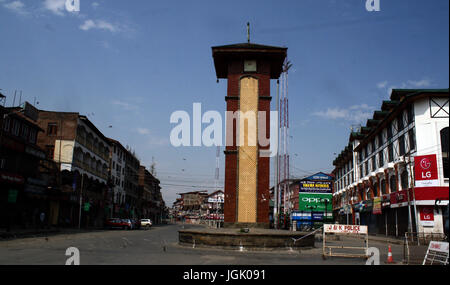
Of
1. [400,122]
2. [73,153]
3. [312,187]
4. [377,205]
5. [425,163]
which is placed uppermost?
[400,122]

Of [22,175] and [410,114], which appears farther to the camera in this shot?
[22,175]

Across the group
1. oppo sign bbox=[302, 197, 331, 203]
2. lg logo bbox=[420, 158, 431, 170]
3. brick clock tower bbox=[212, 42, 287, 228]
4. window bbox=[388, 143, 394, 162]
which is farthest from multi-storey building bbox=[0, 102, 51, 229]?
window bbox=[388, 143, 394, 162]

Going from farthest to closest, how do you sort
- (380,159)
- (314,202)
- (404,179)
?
(314,202), (380,159), (404,179)

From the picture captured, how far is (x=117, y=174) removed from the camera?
2827 inches

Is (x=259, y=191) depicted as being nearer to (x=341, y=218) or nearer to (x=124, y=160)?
(x=341, y=218)

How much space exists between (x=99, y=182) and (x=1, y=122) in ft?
86.2

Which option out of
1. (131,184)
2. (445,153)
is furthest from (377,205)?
(131,184)

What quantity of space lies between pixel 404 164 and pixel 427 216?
5497 mm

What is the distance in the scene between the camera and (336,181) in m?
75.1

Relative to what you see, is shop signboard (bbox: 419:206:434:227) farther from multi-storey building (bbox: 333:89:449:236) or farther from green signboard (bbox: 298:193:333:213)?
green signboard (bbox: 298:193:333:213)

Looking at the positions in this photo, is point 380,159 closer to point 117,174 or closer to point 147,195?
point 117,174

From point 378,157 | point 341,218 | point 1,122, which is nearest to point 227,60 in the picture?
point 1,122

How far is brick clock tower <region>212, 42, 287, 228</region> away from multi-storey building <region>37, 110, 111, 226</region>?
97.6ft
